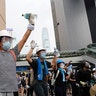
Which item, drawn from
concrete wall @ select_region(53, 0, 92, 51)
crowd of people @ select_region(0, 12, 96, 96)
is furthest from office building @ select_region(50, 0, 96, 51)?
crowd of people @ select_region(0, 12, 96, 96)

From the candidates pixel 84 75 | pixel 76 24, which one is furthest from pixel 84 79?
pixel 76 24

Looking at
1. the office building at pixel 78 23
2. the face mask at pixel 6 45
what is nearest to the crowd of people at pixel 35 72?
the face mask at pixel 6 45

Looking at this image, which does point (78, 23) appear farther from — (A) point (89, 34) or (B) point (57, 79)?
(B) point (57, 79)

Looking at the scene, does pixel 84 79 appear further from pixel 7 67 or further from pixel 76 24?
pixel 76 24

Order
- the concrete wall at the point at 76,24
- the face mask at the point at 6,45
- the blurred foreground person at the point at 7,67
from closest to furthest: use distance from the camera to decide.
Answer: the blurred foreground person at the point at 7,67 < the face mask at the point at 6,45 < the concrete wall at the point at 76,24

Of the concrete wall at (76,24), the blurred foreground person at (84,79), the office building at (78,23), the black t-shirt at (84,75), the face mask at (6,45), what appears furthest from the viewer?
the concrete wall at (76,24)

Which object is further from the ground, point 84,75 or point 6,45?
point 6,45

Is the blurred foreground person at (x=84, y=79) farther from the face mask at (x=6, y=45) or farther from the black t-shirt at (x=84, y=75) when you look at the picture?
the face mask at (x=6, y=45)

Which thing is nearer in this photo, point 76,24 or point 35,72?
point 35,72

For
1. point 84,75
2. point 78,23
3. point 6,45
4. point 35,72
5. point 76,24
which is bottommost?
point 84,75

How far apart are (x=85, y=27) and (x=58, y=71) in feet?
88.5

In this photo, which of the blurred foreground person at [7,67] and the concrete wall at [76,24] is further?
the concrete wall at [76,24]

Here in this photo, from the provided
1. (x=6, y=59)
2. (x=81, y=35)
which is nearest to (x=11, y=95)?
(x=6, y=59)

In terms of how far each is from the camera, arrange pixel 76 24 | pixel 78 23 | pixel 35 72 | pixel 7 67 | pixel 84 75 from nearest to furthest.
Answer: pixel 7 67
pixel 35 72
pixel 84 75
pixel 76 24
pixel 78 23
